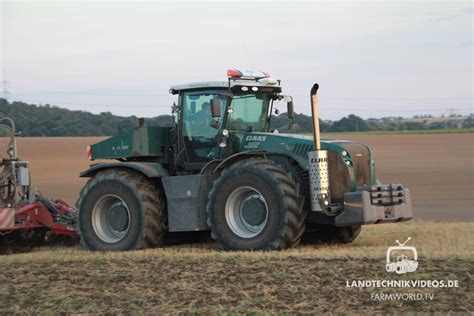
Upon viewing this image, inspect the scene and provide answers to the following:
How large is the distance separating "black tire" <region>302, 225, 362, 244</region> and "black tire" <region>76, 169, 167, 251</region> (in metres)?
2.36

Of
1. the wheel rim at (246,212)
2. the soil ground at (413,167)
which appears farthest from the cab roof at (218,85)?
the soil ground at (413,167)

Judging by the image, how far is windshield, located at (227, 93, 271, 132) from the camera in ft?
39.7

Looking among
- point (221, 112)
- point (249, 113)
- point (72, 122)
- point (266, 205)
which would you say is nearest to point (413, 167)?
point (72, 122)

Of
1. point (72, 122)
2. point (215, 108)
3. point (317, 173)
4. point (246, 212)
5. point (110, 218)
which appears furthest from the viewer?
point (72, 122)

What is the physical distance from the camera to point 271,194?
1084 centimetres

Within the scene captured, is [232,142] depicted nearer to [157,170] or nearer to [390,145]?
[157,170]

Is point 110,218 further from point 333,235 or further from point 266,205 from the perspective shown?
point 333,235

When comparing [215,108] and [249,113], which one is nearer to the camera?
[215,108]

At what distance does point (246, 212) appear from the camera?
11312 mm

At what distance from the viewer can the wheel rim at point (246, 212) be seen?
11.1 meters

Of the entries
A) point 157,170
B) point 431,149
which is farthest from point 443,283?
point 431,149

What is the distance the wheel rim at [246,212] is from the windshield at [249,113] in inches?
48.7

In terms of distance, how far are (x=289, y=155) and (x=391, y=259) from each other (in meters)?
3.02

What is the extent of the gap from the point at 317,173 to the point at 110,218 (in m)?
3.71
